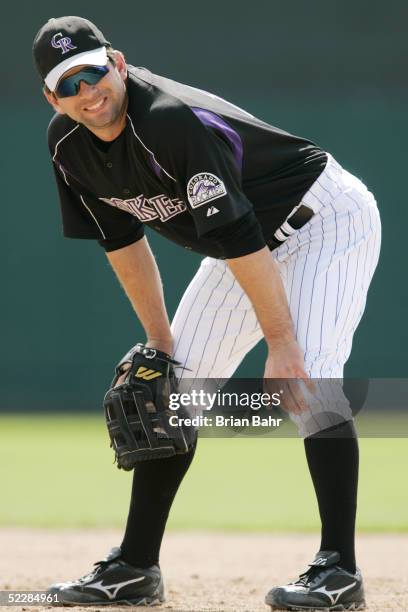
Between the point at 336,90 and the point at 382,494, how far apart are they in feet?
16.7

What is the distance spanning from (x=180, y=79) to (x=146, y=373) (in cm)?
722

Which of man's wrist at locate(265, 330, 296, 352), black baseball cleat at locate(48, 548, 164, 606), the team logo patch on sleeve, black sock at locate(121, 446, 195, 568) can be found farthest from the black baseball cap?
black baseball cleat at locate(48, 548, 164, 606)

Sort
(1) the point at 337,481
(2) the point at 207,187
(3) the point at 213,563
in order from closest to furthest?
(2) the point at 207,187
(1) the point at 337,481
(3) the point at 213,563

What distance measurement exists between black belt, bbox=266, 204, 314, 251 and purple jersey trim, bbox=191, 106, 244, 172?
0.22 m

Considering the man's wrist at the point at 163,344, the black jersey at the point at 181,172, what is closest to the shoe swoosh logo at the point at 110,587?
the man's wrist at the point at 163,344

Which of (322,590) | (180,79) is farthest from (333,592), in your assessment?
(180,79)

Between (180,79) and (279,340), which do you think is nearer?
(279,340)

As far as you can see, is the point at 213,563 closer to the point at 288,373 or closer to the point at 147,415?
the point at 147,415

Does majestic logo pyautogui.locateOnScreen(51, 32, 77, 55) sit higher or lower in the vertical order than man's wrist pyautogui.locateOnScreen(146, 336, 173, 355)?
higher

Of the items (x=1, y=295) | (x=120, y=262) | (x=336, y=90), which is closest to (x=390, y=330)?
(x=336, y=90)

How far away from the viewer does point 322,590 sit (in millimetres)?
2520

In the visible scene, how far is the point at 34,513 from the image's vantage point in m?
4.91

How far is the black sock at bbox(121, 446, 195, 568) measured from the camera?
9.03 ft

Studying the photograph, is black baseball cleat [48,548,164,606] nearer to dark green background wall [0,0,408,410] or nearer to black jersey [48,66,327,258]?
black jersey [48,66,327,258]
